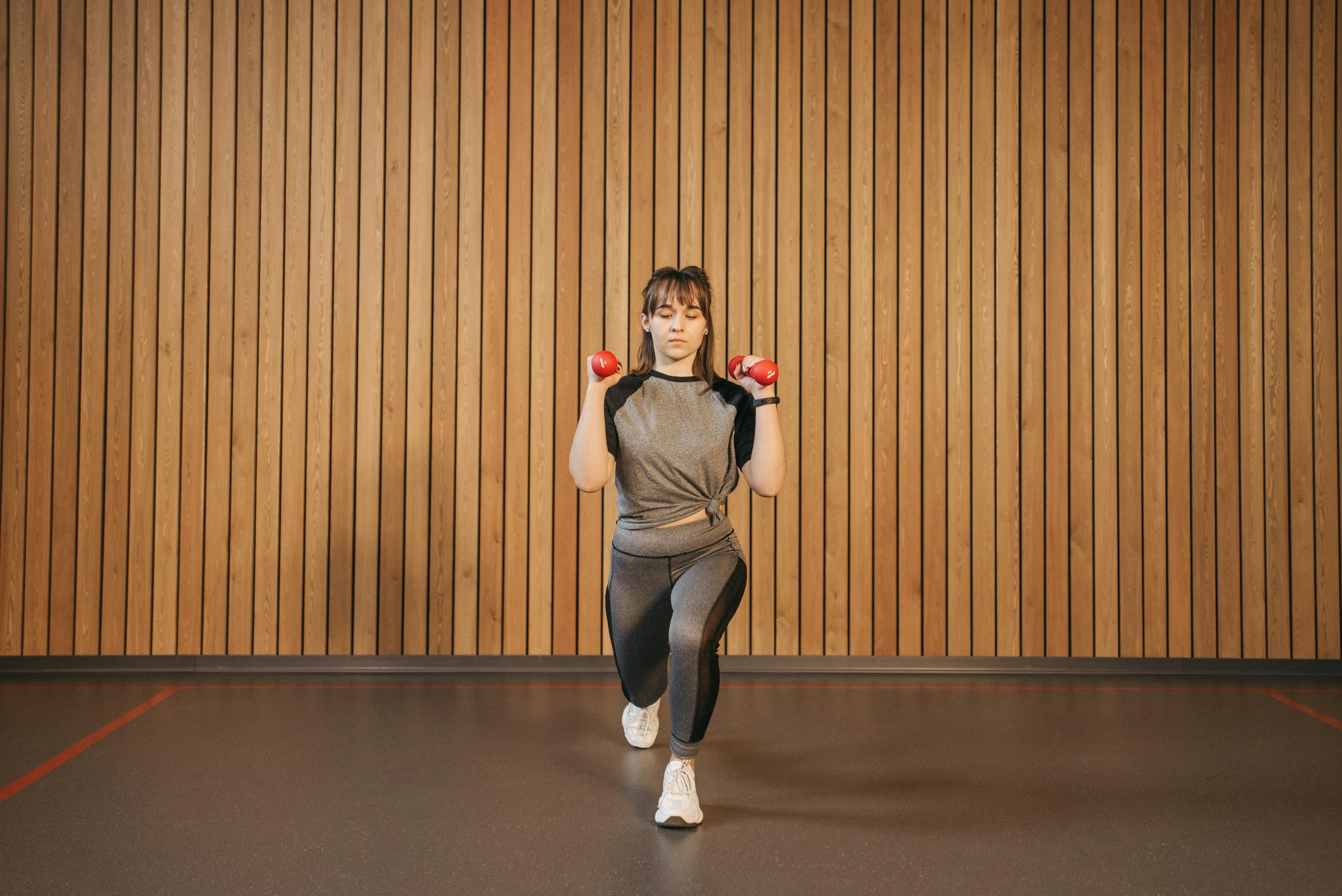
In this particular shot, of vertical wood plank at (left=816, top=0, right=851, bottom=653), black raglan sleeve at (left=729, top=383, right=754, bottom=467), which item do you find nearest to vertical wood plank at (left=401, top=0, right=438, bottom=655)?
vertical wood plank at (left=816, top=0, right=851, bottom=653)

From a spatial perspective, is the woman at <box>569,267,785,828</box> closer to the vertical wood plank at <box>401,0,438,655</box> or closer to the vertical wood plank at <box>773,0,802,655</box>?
the vertical wood plank at <box>773,0,802,655</box>

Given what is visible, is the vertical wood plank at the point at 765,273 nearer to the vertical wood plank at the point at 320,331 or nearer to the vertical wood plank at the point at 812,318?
the vertical wood plank at the point at 812,318

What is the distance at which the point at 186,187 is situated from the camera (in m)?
3.97

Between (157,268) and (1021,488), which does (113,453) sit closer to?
(157,268)

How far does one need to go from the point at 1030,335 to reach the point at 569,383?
2.05 meters

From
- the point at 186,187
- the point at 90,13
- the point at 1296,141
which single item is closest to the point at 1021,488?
the point at 1296,141

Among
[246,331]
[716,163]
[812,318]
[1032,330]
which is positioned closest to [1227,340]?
[1032,330]

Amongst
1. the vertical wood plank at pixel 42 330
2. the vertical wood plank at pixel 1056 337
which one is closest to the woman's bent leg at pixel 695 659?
the vertical wood plank at pixel 1056 337

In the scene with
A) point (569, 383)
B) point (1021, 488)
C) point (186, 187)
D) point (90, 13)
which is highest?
point (90, 13)

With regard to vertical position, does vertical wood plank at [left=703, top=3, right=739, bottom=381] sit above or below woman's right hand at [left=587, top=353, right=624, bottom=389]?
above

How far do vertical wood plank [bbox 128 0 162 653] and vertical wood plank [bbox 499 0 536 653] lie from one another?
5.02ft

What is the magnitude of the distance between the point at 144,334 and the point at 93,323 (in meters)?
0.22

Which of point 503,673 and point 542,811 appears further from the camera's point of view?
point 503,673

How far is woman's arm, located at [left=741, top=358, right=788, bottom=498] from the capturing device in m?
2.40
